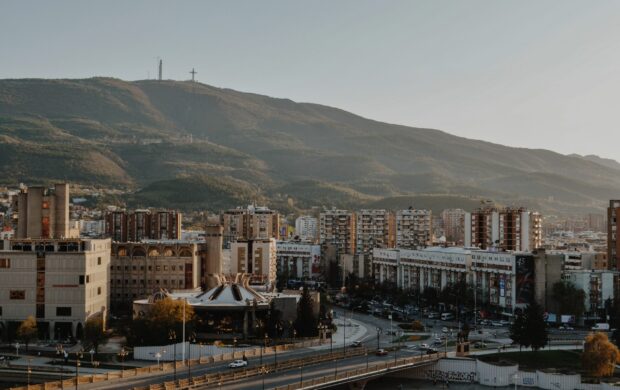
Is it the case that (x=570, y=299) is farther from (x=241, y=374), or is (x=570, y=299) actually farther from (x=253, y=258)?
(x=241, y=374)

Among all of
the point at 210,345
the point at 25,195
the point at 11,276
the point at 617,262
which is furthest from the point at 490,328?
the point at 25,195

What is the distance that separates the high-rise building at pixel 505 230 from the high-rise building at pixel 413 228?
12275mm

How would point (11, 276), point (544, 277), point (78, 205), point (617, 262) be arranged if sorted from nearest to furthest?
point (11, 276), point (544, 277), point (617, 262), point (78, 205)

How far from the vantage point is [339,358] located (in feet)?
165

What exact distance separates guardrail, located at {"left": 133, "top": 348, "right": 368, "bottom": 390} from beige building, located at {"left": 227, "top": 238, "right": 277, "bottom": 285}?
1563 inches

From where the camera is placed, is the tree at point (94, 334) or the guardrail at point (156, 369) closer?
the guardrail at point (156, 369)

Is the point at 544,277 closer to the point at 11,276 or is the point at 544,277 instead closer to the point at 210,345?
the point at 210,345

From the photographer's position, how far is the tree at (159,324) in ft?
183

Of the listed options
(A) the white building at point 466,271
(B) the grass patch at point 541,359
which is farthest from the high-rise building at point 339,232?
(B) the grass patch at point 541,359

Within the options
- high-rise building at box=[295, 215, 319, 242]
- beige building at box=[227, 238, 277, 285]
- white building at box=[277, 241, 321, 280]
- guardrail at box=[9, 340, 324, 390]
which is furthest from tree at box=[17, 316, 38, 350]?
high-rise building at box=[295, 215, 319, 242]

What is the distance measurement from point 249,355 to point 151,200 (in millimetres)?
129488

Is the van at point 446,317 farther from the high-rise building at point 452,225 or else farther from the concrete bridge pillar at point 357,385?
the high-rise building at point 452,225

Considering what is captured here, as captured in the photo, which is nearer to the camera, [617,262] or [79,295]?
[79,295]

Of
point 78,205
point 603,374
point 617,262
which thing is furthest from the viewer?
point 78,205
